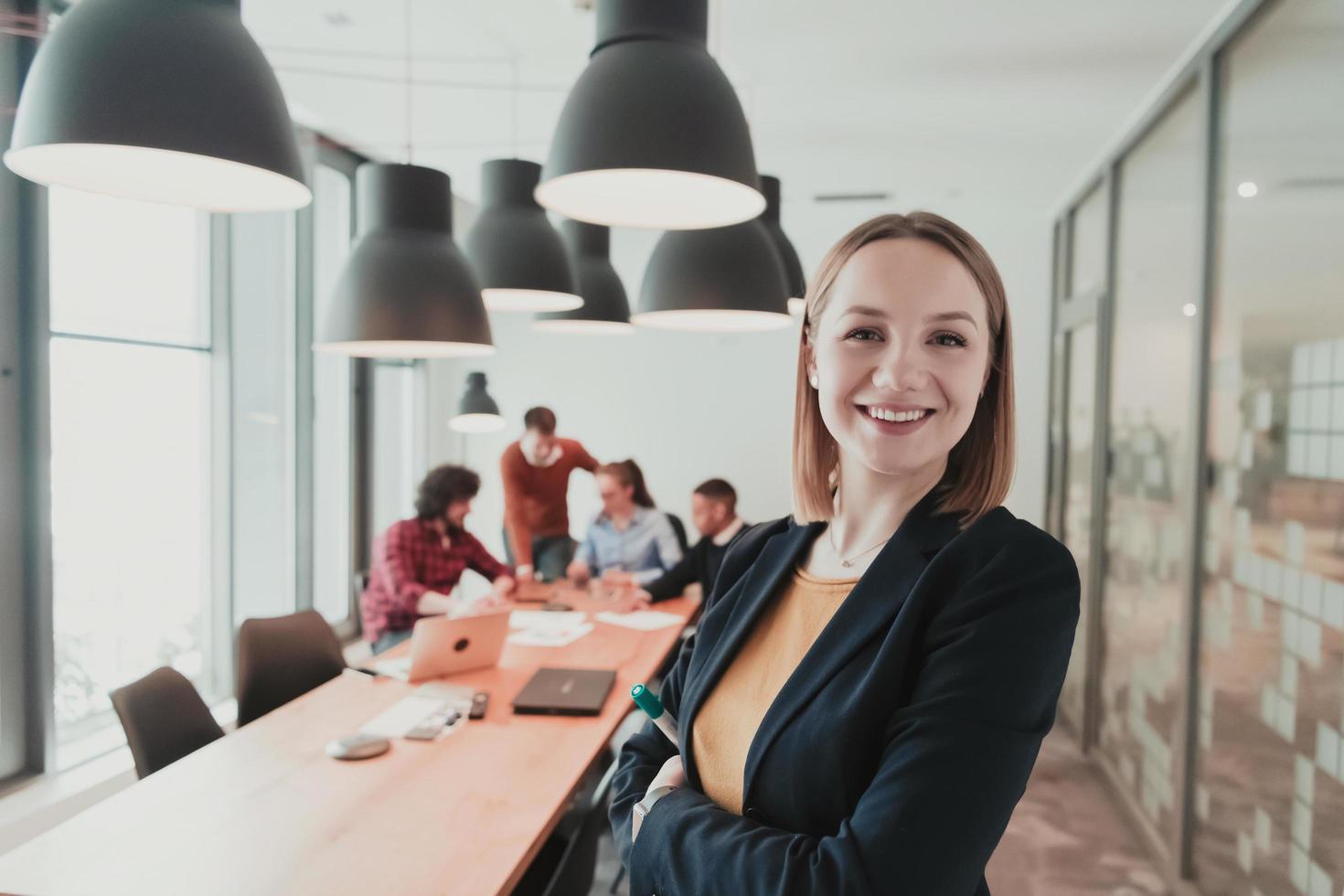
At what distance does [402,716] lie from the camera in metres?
2.40

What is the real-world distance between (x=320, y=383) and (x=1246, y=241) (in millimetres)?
4599

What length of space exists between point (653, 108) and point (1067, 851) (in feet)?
11.3

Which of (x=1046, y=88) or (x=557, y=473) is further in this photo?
(x=557, y=473)

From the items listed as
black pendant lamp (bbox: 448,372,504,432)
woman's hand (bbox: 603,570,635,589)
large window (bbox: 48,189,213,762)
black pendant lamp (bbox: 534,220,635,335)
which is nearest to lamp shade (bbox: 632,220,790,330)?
black pendant lamp (bbox: 534,220,635,335)

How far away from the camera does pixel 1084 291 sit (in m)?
4.82

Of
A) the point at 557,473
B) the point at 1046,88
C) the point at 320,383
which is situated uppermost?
the point at 1046,88

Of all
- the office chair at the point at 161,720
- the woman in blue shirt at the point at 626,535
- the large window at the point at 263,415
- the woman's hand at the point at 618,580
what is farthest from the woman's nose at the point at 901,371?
the large window at the point at 263,415

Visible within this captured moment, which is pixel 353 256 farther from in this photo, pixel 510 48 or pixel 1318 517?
pixel 1318 517

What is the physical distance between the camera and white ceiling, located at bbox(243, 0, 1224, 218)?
2.86m

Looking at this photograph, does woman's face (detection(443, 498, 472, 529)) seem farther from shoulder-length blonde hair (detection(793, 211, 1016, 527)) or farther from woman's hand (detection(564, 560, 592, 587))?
shoulder-length blonde hair (detection(793, 211, 1016, 527))

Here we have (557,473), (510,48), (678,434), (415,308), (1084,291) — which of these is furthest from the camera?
(678,434)

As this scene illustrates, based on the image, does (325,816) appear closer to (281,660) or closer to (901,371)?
(281,660)

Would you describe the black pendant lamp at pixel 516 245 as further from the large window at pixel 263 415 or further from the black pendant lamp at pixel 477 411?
the large window at pixel 263 415

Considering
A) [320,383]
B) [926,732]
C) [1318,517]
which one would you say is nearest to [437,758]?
[926,732]
